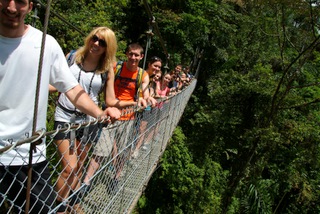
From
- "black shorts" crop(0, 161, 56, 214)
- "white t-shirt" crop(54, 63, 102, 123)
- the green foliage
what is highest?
"white t-shirt" crop(54, 63, 102, 123)

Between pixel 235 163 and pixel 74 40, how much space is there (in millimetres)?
5598

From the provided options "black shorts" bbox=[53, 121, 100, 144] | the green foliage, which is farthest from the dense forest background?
"black shorts" bbox=[53, 121, 100, 144]

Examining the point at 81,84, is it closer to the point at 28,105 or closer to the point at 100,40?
the point at 100,40

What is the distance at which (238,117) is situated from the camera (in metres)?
7.98

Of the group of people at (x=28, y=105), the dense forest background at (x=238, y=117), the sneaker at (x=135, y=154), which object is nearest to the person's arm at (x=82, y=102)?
the group of people at (x=28, y=105)

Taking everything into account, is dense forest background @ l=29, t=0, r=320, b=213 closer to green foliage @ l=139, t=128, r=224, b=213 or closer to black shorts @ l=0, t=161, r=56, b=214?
green foliage @ l=139, t=128, r=224, b=213

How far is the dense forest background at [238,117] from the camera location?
20.4 feet

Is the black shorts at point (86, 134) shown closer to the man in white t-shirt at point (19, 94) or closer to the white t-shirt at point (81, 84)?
the white t-shirt at point (81, 84)

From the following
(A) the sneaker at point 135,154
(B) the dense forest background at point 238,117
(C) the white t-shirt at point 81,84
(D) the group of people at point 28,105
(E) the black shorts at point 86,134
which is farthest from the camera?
(B) the dense forest background at point 238,117

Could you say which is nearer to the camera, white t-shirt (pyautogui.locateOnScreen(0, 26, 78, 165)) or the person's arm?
white t-shirt (pyautogui.locateOnScreen(0, 26, 78, 165))

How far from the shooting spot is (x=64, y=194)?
52.7 inches

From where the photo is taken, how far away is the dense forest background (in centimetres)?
622

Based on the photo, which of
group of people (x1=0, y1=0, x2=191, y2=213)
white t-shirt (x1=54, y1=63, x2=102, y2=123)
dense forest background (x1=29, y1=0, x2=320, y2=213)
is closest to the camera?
group of people (x1=0, y1=0, x2=191, y2=213)

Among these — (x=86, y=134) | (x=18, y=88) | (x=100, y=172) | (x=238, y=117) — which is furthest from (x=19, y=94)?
(x=238, y=117)
